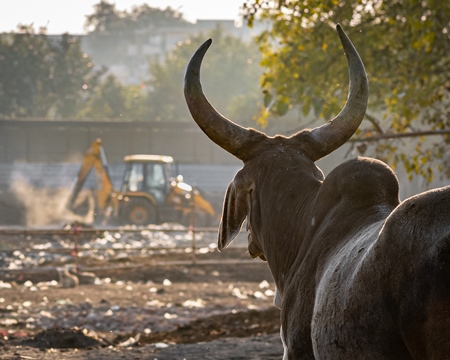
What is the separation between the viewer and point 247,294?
48.9 feet

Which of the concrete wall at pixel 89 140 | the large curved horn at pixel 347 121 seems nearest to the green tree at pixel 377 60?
the large curved horn at pixel 347 121

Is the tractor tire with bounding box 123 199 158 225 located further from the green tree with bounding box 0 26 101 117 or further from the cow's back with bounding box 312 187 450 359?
the cow's back with bounding box 312 187 450 359

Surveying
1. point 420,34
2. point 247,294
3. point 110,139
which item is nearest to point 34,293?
point 247,294

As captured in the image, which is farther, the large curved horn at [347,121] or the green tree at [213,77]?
the green tree at [213,77]

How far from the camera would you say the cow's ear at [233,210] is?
207 inches

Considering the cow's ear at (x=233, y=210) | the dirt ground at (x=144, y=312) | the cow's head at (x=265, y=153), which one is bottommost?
the dirt ground at (x=144, y=312)

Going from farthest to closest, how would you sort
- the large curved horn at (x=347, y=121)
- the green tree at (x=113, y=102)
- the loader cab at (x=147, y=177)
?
the green tree at (x=113, y=102), the loader cab at (x=147, y=177), the large curved horn at (x=347, y=121)

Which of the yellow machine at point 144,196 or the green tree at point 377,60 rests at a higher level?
the green tree at point 377,60

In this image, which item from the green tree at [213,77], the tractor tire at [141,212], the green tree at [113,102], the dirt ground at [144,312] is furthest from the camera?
the green tree at [213,77]

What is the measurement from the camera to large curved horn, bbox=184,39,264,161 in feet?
16.6

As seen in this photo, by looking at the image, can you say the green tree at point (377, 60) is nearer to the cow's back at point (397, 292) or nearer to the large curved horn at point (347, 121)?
the large curved horn at point (347, 121)

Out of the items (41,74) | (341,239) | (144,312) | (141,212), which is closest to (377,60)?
(144,312)

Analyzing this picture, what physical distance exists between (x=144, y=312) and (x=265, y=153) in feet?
25.7

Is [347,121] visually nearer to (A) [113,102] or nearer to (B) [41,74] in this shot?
(B) [41,74]
